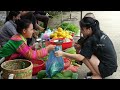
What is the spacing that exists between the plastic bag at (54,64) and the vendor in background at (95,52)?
302 mm

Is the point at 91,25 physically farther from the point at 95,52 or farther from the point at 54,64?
the point at 54,64

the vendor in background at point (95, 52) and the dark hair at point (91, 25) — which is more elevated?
the dark hair at point (91, 25)

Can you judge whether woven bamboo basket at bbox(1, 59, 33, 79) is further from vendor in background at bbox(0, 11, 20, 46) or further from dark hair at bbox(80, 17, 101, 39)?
vendor in background at bbox(0, 11, 20, 46)

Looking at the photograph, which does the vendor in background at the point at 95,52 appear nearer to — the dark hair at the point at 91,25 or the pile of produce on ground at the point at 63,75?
the dark hair at the point at 91,25

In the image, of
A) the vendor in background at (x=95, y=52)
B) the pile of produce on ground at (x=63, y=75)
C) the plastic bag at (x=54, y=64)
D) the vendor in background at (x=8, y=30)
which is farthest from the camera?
the vendor in background at (x=8, y=30)

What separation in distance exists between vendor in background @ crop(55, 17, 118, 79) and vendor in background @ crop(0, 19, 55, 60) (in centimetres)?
45

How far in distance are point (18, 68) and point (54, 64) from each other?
0.61 meters

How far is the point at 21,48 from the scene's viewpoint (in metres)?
5.20

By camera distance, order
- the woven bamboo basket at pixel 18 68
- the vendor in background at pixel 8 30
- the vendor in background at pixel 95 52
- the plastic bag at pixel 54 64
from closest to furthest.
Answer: the woven bamboo basket at pixel 18 68 < the vendor in background at pixel 95 52 < the plastic bag at pixel 54 64 < the vendor in background at pixel 8 30

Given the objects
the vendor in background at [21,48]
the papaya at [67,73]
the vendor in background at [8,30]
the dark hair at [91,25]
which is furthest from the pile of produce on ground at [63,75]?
Answer: the vendor in background at [8,30]

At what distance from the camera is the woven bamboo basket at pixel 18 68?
4797mm

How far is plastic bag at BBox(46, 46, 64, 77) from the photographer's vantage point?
5.28 m
